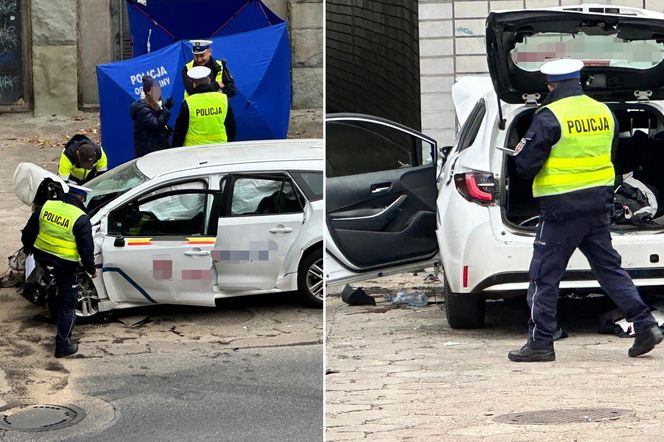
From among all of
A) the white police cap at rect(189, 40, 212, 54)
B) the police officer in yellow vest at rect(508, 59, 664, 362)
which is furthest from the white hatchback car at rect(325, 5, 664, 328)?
the white police cap at rect(189, 40, 212, 54)

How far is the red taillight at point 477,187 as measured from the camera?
406 centimetres

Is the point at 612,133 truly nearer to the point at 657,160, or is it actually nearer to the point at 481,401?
the point at 657,160

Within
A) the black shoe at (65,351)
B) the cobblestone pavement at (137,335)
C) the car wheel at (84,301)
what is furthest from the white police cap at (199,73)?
the black shoe at (65,351)

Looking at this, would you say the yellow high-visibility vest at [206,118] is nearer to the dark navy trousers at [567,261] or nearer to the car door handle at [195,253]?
the car door handle at [195,253]

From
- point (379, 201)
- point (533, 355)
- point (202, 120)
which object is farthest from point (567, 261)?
point (202, 120)

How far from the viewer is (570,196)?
3613mm

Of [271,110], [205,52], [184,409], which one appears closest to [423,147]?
[184,409]

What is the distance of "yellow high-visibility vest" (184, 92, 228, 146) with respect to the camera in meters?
7.74

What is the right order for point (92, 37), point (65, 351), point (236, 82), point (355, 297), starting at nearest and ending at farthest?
point (355, 297) < point (65, 351) < point (236, 82) < point (92, 37)

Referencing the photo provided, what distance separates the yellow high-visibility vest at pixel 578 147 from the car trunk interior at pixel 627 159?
1.08 feet

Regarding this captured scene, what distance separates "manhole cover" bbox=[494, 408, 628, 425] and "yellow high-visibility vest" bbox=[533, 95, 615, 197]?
0.93m

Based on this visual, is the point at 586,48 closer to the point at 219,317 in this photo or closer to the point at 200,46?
the point at 219,317

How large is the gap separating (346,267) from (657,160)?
4.08 feet

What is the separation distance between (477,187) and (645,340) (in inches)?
34.9
